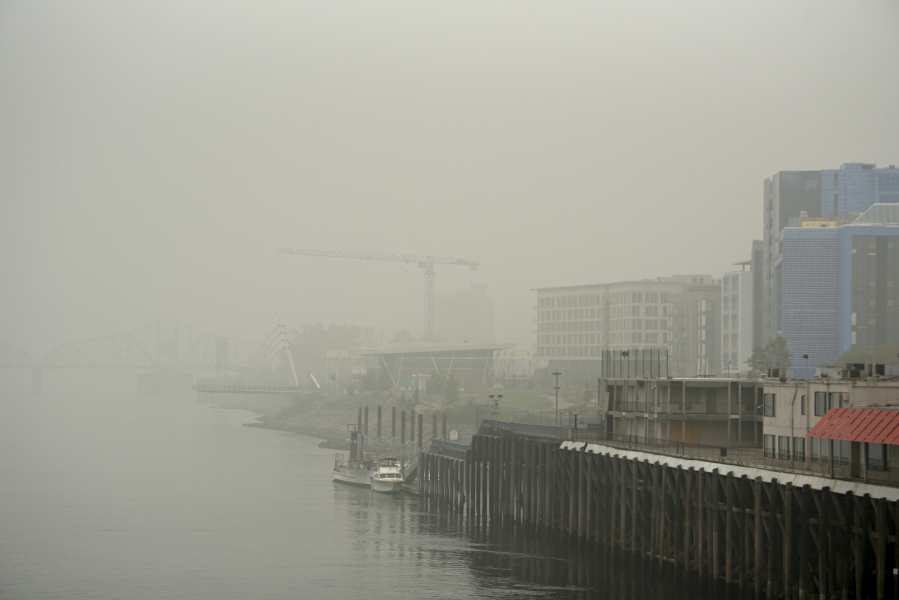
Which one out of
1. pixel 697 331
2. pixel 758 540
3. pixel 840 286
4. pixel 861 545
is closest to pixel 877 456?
pixel 861 545

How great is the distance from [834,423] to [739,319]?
91177mm

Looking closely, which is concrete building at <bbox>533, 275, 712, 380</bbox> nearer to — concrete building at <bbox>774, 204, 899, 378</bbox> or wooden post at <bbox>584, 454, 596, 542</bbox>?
concrete building at <bbox>774, 204, 899, 378</bbox>

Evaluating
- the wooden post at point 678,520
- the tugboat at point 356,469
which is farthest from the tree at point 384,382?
the wooden post at point 678,520

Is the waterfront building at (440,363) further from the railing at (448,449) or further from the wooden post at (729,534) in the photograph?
the wooden post at (729,534)

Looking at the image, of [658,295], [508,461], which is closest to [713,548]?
[508,461]

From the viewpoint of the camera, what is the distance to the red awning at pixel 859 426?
111 feet

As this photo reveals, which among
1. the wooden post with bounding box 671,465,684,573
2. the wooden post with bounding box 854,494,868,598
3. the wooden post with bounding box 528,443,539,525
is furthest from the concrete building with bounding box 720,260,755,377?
the wooden post with bounding box 854,494,868,598

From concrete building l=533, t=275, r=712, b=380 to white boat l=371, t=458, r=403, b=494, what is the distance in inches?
3391

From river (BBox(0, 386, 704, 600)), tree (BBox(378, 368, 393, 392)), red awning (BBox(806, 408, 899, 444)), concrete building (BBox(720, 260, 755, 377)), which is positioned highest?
concrete building (BBox(720, 260, 755, 377))

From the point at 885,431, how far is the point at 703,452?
43.6 feet

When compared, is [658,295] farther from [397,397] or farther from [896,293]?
[896,293]

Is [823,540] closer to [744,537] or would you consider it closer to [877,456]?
[877,456]

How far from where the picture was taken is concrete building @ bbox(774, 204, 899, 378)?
4045 inches

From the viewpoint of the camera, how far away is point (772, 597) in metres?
35.3
